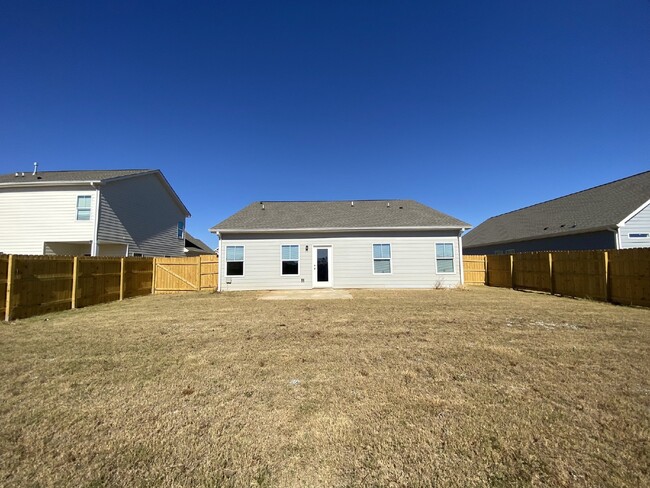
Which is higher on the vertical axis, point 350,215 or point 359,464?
point 350,215

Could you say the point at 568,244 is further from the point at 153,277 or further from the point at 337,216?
the point at 153,277

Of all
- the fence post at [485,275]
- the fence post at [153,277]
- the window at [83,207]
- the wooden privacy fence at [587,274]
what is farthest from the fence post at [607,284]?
the window at [83,207]

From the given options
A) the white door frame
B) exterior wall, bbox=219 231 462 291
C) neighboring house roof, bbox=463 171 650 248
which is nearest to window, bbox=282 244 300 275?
exterior wall, bbox=219 231 462 291

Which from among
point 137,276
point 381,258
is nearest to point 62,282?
point 137,276

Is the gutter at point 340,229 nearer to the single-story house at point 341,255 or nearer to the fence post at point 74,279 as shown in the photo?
the single-story house at point 341,255

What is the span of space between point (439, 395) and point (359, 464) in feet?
4.99

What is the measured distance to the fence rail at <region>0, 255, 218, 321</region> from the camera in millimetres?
8227

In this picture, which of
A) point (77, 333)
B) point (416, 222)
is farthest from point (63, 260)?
point (416, 222)

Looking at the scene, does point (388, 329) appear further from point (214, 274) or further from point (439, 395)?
point (214, 274)

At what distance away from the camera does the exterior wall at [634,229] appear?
48.5 ft

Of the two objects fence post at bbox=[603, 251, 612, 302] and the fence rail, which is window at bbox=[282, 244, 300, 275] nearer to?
the fence rail

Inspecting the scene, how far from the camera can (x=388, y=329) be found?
21.9ft

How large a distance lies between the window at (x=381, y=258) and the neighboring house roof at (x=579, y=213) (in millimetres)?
10597

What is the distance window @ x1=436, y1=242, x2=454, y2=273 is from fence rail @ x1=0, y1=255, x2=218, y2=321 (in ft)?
48.1
